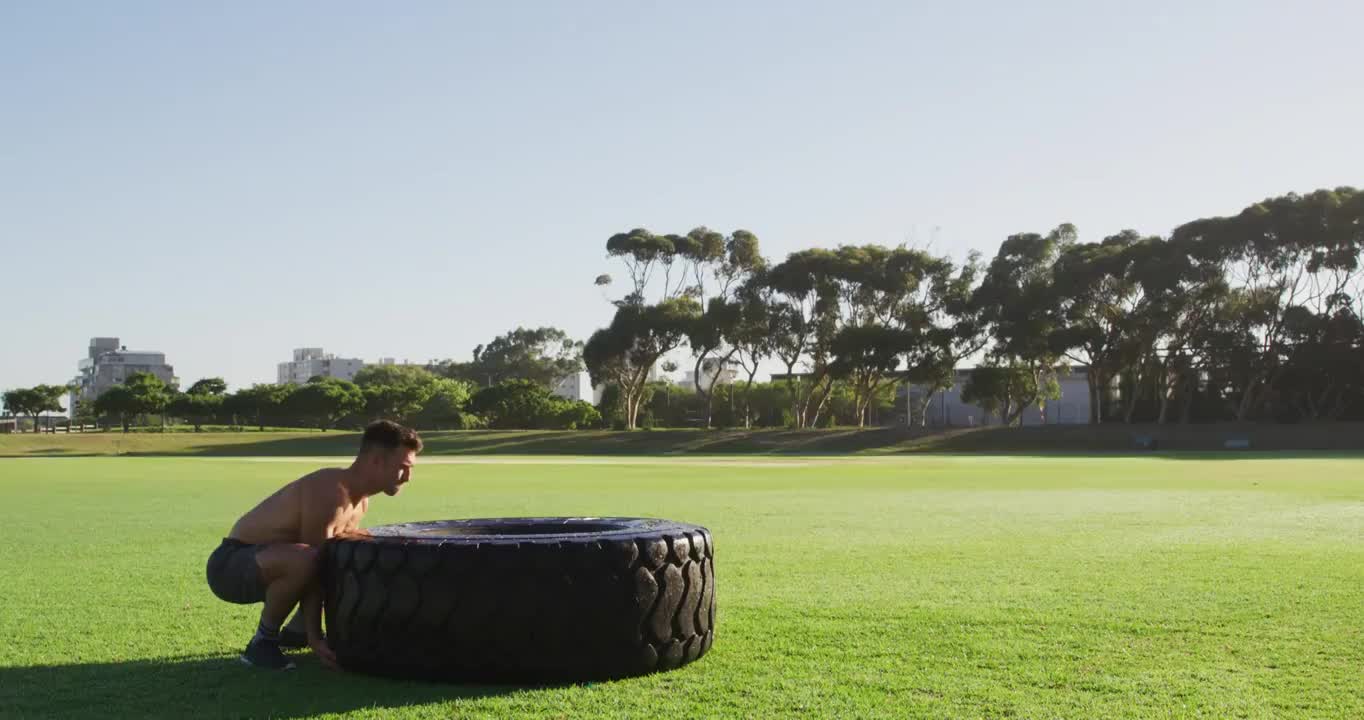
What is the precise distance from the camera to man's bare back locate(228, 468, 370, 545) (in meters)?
6.48

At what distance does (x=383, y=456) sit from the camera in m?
6.54

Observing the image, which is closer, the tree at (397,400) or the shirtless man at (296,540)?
the shirtless man at (296,540)

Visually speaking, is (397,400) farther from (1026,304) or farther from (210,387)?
(1026,304)

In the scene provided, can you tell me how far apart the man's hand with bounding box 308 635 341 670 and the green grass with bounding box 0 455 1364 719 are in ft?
0.32

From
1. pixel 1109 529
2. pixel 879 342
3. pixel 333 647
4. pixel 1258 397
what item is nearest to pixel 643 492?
pixel 1109 529

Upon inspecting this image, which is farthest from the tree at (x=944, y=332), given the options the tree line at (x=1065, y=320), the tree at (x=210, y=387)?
the tree at (x=210, y=387)

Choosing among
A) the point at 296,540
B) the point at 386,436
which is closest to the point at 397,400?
the point at 296,540

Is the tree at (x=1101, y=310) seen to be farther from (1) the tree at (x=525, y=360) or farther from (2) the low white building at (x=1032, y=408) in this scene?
(1) the tree at (x=525, y=360)

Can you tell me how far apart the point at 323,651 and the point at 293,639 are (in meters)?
0.57

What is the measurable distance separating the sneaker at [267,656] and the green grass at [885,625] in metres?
0.11

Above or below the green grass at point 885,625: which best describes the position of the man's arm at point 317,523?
above

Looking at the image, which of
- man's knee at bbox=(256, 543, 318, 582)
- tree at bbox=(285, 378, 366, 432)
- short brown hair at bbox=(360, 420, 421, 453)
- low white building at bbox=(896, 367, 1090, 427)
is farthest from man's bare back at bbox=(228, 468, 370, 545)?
tree at bbox=(285, 378, 366, 432)

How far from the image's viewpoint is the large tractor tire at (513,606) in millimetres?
5793

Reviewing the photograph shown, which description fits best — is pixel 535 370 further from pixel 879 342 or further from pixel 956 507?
pixel 956 507
